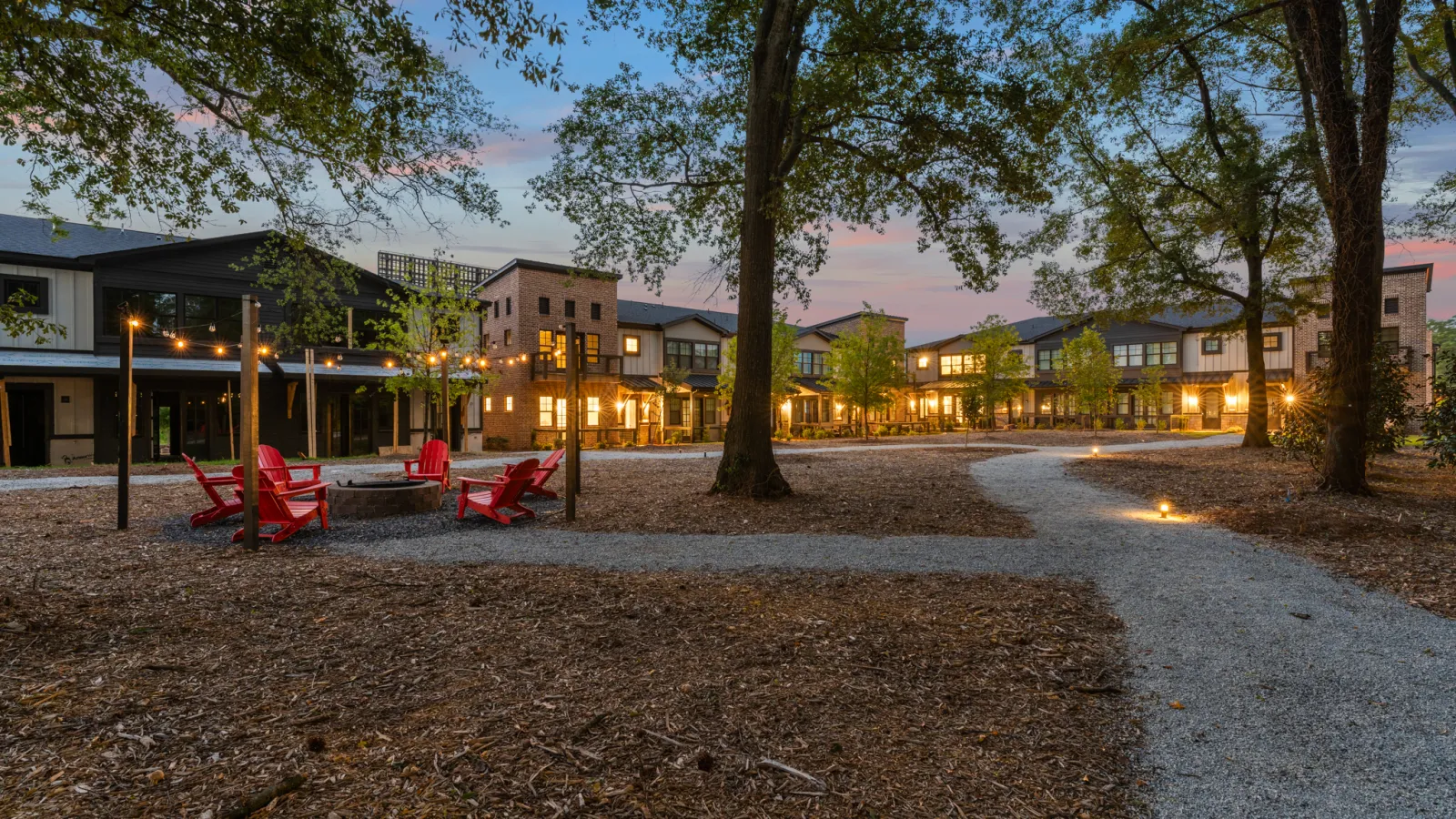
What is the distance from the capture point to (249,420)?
7.02m

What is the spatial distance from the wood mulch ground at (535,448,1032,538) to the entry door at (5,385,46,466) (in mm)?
16933

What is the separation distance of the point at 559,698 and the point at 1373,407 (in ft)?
45.4

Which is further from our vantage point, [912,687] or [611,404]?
[611,404]

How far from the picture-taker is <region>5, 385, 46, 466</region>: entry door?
1922cm

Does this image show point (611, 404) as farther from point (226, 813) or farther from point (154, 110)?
point (226, 813)

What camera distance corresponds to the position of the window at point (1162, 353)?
4259 centimetres

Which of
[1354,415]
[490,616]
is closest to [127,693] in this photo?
[490,616]

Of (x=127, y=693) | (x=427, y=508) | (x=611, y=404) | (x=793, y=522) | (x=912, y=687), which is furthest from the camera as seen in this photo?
(x=611, y=404)

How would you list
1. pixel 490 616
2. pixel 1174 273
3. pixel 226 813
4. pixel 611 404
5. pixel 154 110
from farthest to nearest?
pixel 611 404 → pixel 1174 273 → pixel 154 110 → pixel 490 616 → pixel 226 813

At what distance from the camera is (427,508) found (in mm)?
9750

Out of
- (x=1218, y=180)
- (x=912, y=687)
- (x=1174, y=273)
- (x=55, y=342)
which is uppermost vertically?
(x=1218, y=180)

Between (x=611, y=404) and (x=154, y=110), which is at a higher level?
(x=154, y=110)

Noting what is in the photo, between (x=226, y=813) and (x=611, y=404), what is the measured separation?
1130 inches

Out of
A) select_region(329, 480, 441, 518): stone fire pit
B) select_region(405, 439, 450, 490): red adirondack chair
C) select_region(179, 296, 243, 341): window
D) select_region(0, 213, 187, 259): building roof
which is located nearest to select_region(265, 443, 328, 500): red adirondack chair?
select_region(329, 480, 441, 518): stone fire pit
